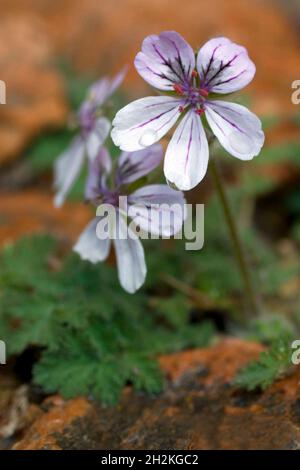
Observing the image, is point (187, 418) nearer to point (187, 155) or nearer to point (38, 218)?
point (187, 155)

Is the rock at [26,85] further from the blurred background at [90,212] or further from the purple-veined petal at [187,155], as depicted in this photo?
the purple-veined petal at [187,155]

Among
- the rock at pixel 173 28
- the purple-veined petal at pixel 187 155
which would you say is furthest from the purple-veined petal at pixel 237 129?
the rock at pixel 173 28

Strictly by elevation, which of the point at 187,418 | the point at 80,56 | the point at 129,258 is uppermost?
the point at 80,56

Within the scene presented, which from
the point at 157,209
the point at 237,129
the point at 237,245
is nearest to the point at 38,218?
the point at 237,245

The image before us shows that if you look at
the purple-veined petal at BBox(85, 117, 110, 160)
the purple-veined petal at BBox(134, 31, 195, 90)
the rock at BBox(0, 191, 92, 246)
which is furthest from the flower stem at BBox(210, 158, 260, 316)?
the rock at BBox(0, 191, 92, 246)

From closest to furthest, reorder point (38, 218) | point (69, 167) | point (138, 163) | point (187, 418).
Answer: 1. point (187, 418)
2. point (138, 163)
3. point (69, 167)
4. point (38, 218)

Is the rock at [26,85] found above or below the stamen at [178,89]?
above

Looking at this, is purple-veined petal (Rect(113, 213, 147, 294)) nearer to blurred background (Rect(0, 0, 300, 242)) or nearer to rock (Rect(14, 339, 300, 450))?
rock (Rect(14, 339, 300, 450))
